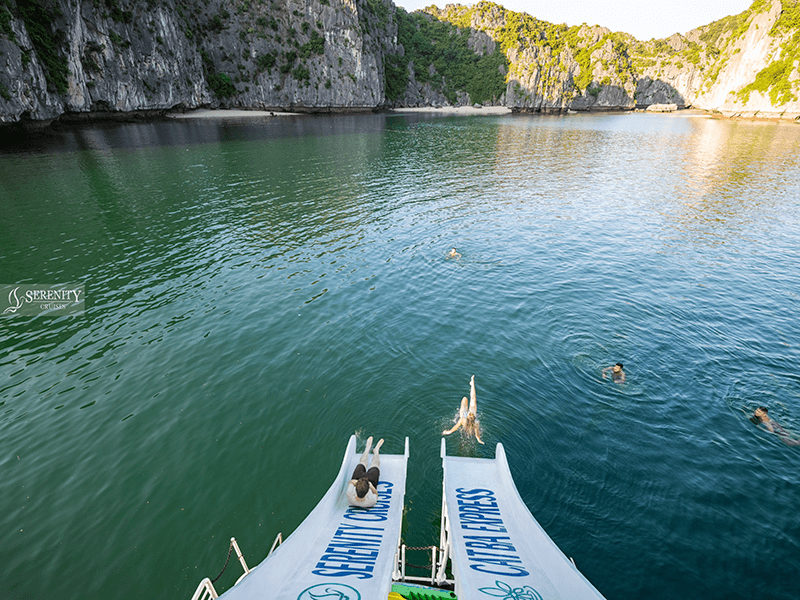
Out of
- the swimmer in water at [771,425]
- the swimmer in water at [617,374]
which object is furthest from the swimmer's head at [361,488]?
the swimmer in water at [771,425]

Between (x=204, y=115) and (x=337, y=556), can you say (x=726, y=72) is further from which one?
(x=337, y=556)

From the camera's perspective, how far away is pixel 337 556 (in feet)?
23.2

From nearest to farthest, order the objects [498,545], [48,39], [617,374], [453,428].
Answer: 1. [498,545]
2. [453,428]
3. [617,374]
4. [48,39]

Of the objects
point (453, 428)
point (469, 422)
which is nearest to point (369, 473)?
point (453, 428)

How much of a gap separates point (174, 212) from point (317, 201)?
12561 mm

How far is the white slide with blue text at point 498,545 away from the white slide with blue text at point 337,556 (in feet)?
4.29

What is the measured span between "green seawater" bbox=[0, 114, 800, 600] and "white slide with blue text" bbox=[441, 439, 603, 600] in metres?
1.24

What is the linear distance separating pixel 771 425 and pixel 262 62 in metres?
152

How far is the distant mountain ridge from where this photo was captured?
6079cm

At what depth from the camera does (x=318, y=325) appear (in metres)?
17.2

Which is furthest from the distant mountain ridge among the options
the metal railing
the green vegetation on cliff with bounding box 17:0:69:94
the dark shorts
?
the metal railing

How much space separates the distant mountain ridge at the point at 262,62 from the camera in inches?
2393

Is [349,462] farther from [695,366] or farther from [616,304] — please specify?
[616,304]

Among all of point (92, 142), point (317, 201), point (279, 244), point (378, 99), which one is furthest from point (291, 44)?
point (279, 244)
